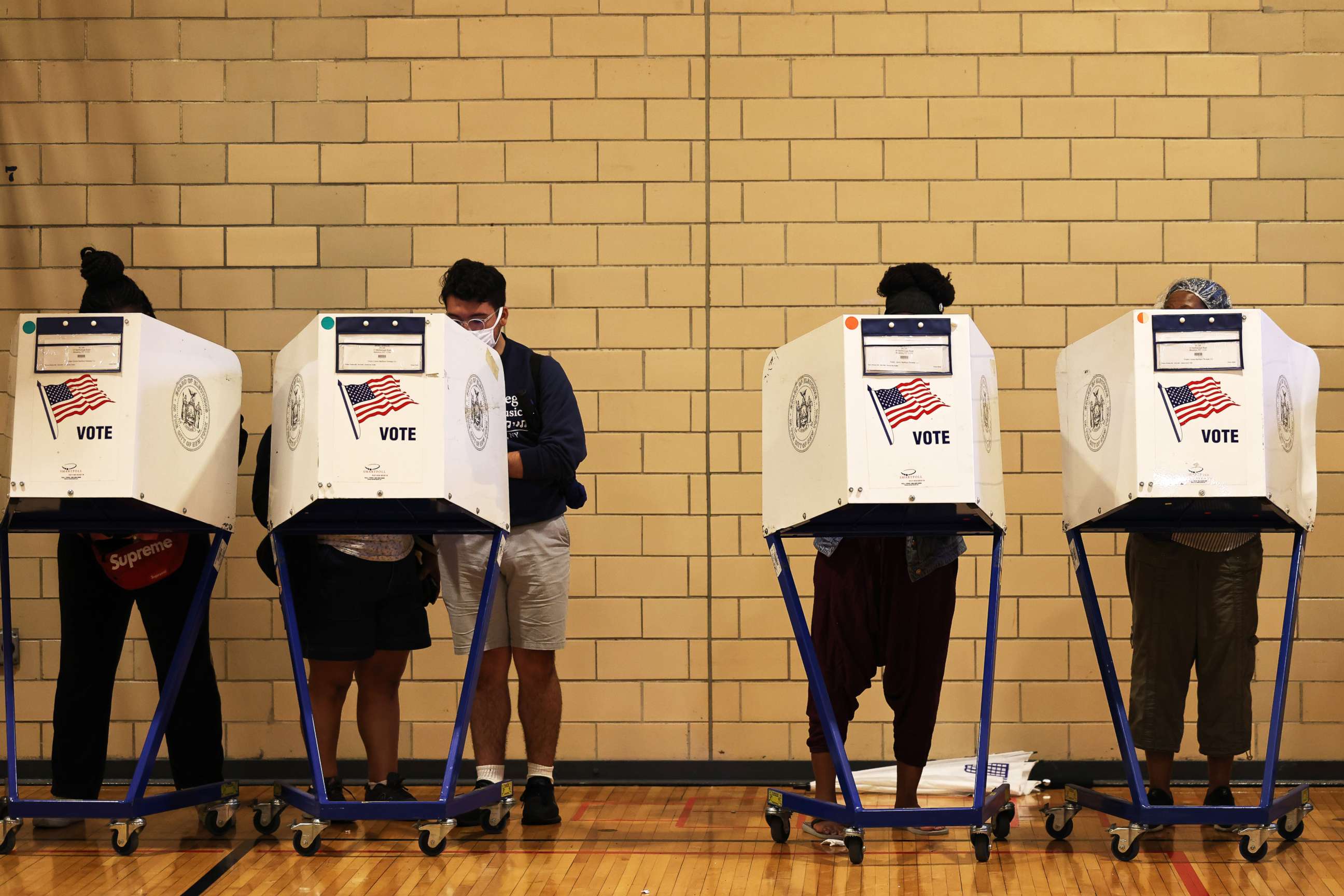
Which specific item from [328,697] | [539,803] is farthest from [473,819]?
[328,697]

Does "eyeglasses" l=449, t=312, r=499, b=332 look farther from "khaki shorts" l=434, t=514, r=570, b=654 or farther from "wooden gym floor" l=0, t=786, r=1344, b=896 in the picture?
"wooden gym floor" l=0, t=786, r=1344, b=896

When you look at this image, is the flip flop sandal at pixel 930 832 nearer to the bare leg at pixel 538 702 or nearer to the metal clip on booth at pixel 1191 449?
the metal clip on booth at pixel 1191 449

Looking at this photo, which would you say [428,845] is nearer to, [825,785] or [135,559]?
[825,785]

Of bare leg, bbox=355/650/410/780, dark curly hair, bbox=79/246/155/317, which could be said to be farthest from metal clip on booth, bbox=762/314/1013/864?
dark curly hair, bbox=79/246/155/317

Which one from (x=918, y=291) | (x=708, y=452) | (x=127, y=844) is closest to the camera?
(x=127, y=844)

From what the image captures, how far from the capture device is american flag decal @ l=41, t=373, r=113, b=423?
3.10 meters

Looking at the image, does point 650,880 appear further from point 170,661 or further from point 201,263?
point 201,263

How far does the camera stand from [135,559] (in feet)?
11.4

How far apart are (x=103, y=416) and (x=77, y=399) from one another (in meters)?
0.08

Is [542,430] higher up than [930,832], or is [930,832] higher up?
[542,430]

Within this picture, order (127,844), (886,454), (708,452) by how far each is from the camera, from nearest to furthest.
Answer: (886,454)
(127,844)
(708,452)

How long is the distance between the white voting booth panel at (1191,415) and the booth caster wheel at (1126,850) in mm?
785

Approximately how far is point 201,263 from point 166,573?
139 cm

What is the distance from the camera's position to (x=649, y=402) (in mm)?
4410
